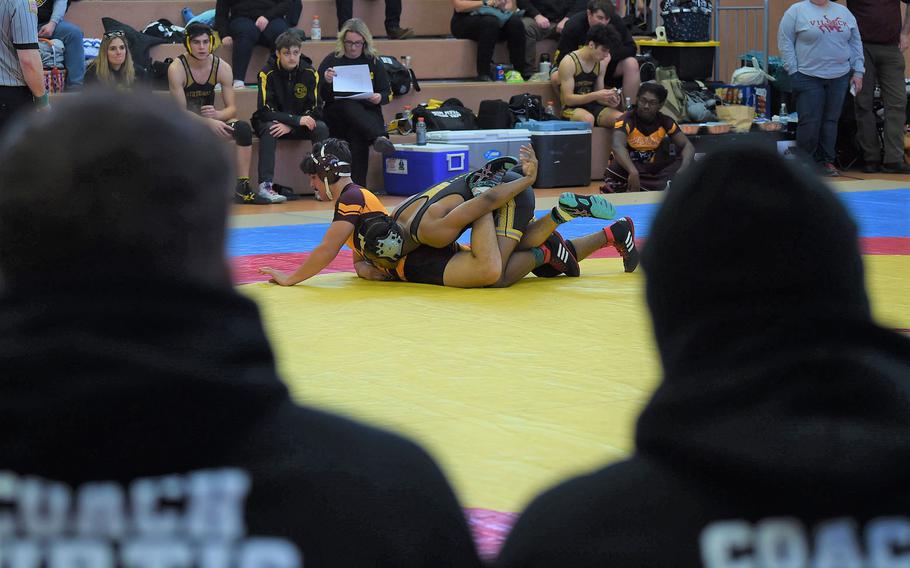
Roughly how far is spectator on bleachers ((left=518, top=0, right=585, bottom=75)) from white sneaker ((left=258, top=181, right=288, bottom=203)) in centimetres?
314

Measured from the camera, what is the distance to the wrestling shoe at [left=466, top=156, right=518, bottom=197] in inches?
208

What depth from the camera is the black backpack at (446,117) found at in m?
9.72

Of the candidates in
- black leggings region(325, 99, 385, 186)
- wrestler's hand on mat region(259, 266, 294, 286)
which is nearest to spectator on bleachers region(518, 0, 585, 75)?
black leggings region(325, 99, 385, 186)

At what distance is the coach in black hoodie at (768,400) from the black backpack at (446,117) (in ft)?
28.6

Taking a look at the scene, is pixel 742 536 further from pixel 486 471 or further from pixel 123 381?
pixel 486 471

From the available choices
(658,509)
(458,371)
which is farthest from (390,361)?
(658,509)

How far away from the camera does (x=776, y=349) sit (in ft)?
3.29

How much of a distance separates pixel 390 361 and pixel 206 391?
3.01m

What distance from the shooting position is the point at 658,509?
1051mm

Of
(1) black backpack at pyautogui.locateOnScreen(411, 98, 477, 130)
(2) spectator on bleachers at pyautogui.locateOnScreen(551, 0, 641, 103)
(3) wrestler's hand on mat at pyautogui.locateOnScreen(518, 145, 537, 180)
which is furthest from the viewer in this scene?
(2) spectator on bleachers at pyautogui.locateOnScreen(551, 0, 641, 103)

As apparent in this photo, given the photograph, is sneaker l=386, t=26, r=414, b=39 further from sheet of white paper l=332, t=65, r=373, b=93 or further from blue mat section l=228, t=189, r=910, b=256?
blue mat section l=228, t=189, r=910, b=256

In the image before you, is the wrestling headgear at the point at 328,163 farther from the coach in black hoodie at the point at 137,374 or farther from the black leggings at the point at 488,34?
the black leggings at the point at 488,34

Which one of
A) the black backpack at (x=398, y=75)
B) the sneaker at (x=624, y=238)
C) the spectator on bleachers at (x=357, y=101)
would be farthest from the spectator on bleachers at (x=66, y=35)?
the sneaker at (x=624, y=238)

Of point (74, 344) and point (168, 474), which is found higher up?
point (74, 344)
